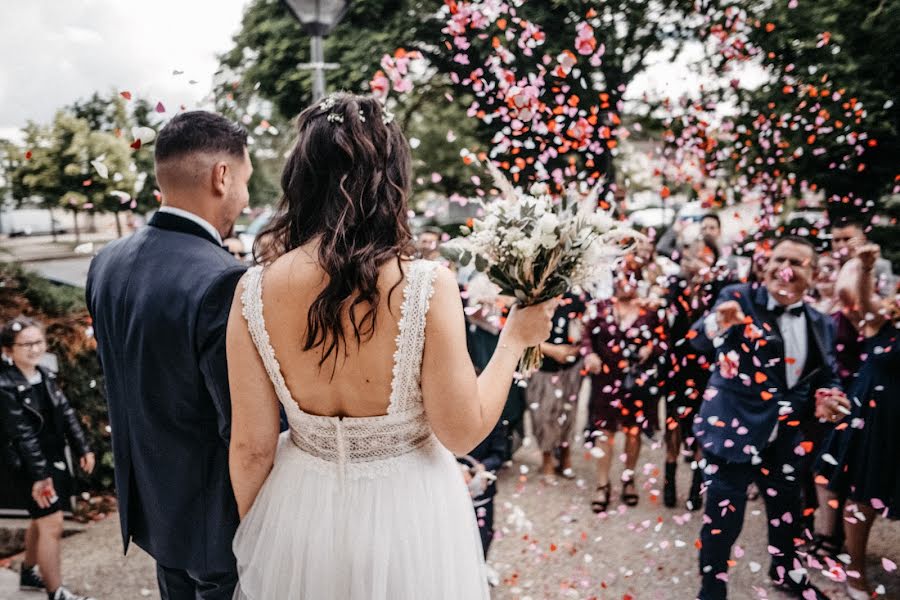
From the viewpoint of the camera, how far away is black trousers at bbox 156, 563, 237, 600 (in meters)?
2.12

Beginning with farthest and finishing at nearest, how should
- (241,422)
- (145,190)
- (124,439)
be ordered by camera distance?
(145,190) < (124,439) < (241,422)

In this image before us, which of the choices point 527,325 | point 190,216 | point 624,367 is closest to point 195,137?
point 190,216

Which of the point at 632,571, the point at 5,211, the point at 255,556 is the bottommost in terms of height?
the point at 632,571

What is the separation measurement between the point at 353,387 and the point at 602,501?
386 centimetres

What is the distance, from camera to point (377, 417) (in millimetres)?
1734

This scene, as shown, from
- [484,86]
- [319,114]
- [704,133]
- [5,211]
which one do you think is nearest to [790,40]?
[704,133]

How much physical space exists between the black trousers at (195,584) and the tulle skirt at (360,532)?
0.25m

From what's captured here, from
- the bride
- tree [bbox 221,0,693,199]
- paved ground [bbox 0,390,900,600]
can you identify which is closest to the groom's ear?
the bride

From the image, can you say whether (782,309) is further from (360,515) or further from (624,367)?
(360,515)

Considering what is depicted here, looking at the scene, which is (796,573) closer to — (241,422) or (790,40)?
(241,422)

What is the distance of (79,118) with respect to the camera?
5.78m

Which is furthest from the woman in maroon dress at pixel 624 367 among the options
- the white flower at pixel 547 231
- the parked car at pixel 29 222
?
the parked car at pixel 29 222

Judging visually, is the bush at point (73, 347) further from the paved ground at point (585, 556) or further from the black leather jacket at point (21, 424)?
the black leather jacket at point (21, 424)

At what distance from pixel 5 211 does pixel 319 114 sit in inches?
208
